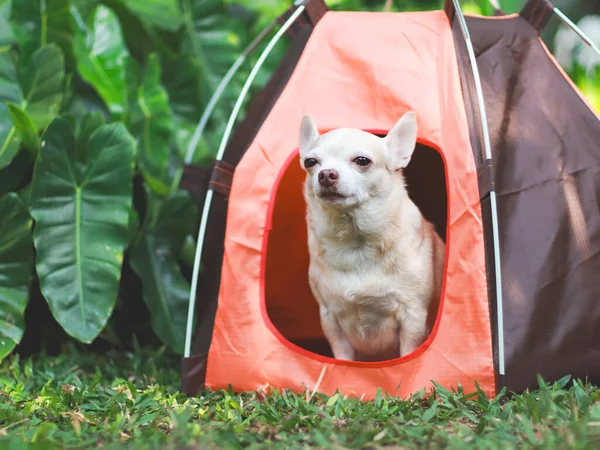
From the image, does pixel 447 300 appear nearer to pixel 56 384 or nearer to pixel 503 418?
pixel 503 418

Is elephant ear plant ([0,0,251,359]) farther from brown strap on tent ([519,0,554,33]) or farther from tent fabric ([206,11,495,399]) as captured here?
brown strap on tent ([519,0,554,33])

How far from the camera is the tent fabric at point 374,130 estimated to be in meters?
2.50

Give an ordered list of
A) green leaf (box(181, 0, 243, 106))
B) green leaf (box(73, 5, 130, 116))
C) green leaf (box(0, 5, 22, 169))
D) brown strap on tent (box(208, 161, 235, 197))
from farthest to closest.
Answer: green leaf (box(181, 0, 243, 106))
green leaf (box(73, 5, 130, 116))
green leaf (box(0, 5, 22, 169))
brown strap on tent (box(208, 161, 235, 197))

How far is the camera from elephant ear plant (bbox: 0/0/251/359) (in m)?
3.04

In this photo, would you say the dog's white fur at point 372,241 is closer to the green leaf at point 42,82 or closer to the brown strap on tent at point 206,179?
the brown strap on tent at point 206,179

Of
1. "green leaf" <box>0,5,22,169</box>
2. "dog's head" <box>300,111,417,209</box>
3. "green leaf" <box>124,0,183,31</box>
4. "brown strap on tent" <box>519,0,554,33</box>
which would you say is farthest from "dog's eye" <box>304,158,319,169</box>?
"green leaf" <box>124,0,183,31</box>

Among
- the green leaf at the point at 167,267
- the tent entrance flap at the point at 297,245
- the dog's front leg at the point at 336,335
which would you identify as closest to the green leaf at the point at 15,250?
the green leaf at the point at 167,267

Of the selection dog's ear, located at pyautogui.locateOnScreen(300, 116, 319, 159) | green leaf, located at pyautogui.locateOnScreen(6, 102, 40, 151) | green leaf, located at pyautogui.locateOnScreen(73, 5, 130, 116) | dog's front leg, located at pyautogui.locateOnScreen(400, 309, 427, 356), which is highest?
green leaf, located at pyautogui.locateOnScreen(73, 5, 130, 116)

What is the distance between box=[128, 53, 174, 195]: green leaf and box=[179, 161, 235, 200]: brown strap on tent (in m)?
0.33

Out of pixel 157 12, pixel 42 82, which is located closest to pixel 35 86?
pixel 42 82

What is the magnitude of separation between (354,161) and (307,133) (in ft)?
0.86

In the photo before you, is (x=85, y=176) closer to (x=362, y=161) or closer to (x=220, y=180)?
(x=220, y=180)

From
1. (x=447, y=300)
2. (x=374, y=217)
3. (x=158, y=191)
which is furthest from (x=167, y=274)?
(x=447, y=300)

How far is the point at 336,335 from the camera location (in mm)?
2787
